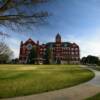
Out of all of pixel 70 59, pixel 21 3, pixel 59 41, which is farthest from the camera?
pixel 59 41

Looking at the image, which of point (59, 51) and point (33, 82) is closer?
point (33, 82)

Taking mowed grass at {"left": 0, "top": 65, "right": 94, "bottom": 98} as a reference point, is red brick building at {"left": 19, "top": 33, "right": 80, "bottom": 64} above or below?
above

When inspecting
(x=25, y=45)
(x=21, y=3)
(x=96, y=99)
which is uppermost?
(x=25, y=45)

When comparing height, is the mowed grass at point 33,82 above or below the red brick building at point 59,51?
below

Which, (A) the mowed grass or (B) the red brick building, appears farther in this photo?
(B) the red brick building

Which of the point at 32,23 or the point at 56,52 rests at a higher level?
the point at 56,52

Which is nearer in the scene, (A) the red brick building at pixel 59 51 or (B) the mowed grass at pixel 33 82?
(B) the mowed grass at pixel 33 82

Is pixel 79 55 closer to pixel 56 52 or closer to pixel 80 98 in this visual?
pixel 56 52

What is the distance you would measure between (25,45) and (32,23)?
128765 millimetres

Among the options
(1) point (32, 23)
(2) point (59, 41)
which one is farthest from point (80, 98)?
(2) point (59, 41)

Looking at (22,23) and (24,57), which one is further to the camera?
(24,57)

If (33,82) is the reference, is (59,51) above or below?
above

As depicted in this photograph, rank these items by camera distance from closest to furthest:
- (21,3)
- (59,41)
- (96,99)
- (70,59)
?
(96,99) → (21,3) → (70,59) → (59,41)

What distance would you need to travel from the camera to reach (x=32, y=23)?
10609 millimetres
